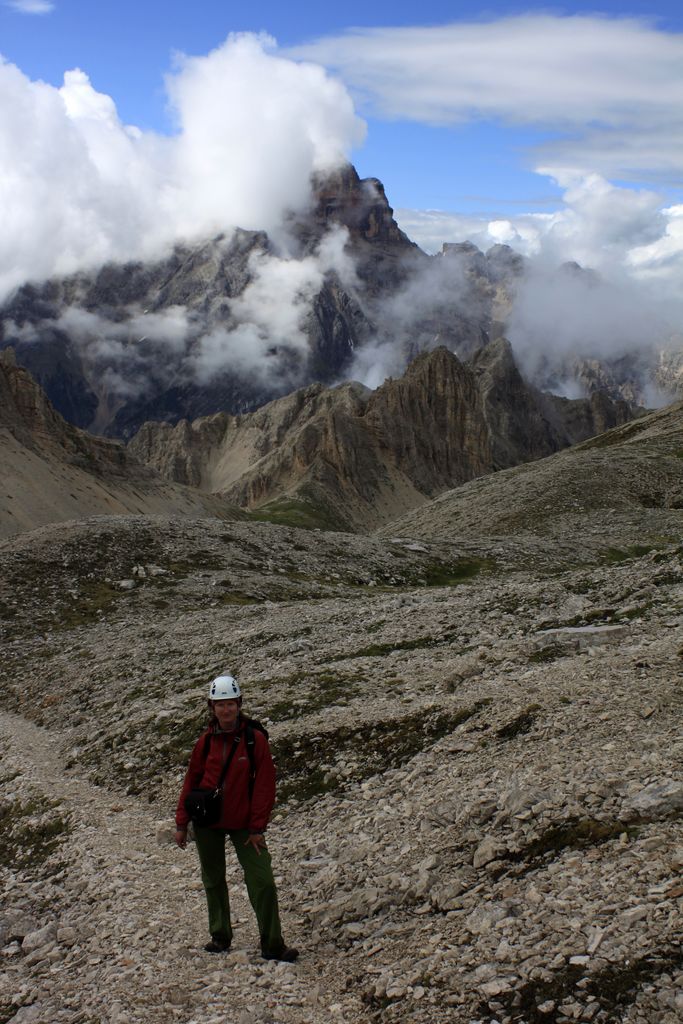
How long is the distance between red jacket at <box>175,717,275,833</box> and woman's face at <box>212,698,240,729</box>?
16 centimetres

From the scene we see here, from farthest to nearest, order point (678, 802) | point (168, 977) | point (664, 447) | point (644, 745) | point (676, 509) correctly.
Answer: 1. point (664, 447)
2. point (676, 509)
3. point (644, 745)
4. point (678, 802)
5. point (168, 977)

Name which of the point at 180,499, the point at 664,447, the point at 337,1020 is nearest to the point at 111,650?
the point at 337,1020

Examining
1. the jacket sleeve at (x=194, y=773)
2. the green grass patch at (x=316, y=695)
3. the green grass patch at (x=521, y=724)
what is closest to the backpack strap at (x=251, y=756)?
the jacket sleeve at (x=194, y=773)

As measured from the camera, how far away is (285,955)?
38.9 ft

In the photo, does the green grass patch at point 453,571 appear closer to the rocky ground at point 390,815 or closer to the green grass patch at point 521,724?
the rocky ground at point 390,815

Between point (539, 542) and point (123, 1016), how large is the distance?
4923cm

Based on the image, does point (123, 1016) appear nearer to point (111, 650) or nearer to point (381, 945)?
point (381, 945)

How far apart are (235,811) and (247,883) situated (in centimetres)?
95

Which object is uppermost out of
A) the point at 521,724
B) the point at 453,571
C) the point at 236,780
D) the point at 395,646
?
the point at 453,571

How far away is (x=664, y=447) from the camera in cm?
8488

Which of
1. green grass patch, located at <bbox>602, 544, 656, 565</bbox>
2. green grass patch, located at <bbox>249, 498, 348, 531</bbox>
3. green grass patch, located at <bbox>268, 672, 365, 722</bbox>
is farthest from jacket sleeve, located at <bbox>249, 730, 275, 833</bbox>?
green grass patch, located at <bbox>249, 498, 348, 531</bbox>

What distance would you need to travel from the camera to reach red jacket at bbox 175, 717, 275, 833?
12.0 m

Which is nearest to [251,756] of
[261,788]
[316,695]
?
[261,788]

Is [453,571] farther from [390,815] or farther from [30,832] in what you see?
[390,815]
